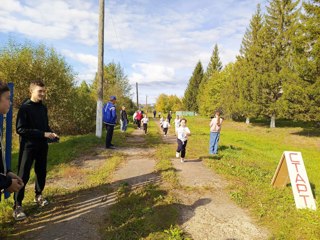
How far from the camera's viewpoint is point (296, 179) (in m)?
6.50

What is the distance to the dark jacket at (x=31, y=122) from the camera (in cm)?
457

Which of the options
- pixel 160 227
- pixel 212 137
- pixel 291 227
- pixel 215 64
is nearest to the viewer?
pixel 160 227

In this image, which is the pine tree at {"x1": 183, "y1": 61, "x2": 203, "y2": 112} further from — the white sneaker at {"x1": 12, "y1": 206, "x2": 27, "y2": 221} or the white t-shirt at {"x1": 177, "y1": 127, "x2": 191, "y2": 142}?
the white sneaker at {"x1": 12, "y1": 206, "x2": 27, "y2": 221}

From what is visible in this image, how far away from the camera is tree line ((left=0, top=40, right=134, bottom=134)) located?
1739 cm

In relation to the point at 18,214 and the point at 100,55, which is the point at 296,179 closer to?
the point at 18,214

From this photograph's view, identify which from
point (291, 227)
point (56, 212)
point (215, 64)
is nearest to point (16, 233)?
point (56, 212)

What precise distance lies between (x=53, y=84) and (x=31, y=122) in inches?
614

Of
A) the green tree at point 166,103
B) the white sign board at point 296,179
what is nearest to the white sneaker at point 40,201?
the white sign board at point 296,179

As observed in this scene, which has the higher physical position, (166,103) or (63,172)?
(166,103)

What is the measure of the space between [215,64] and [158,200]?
67486mm

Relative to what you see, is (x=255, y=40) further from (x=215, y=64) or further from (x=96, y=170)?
(x=96, y=170)

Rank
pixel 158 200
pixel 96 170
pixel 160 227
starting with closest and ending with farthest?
pixel 160 227 < pixel 158 200 < pixel 96 170

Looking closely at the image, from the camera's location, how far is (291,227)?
15.8ft

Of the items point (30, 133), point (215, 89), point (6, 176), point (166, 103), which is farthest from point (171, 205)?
point (166, 103)
